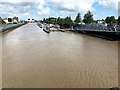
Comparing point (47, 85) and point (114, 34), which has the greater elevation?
point (114, 34)

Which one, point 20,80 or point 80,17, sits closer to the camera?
point 20,80

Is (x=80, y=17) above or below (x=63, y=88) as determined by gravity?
above

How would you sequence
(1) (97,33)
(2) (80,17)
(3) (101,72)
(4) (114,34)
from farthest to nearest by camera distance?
(2) (80,17) < (1) (97,33) < (4) (114,34) < (3) (101,72)

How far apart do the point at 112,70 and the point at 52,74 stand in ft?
11.8

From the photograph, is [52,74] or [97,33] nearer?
[52,74]

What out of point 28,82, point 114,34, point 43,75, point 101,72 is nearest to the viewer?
point 28,82

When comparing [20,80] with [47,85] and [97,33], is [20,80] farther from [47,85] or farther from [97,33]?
[97,33]

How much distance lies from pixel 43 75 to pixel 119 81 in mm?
3710

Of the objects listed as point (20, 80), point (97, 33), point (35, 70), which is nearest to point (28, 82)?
point (20, 80)

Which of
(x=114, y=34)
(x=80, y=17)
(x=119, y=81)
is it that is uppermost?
(x=80, y=17)

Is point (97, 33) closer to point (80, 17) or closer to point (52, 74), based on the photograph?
point (52, 74)

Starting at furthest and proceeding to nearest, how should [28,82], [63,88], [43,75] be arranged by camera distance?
[43,75] < [28,82] < [63,88]

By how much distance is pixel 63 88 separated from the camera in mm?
7766

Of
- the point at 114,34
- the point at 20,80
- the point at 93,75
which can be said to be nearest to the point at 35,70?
the point at 20,80
